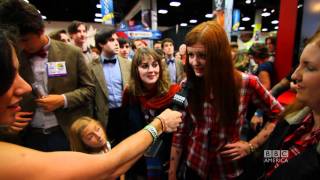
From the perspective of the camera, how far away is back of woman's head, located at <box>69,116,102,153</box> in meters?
2.08

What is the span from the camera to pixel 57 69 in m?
2.00

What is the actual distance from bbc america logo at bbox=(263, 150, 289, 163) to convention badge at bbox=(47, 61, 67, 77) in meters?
1.55

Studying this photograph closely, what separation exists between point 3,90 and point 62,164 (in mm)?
316

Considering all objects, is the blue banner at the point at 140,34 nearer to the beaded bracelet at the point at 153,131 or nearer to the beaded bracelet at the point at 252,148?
the beaded bracelet at the point at 252,148

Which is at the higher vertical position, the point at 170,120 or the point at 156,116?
the point at 170,120

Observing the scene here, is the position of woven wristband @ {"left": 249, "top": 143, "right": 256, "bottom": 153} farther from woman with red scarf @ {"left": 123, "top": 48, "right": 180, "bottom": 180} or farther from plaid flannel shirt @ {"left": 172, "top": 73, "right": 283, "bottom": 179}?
woman with red scarf @ {"left": 123, "top": 48, "right": 180, "bottom": 180}

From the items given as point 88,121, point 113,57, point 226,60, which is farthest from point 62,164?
point 113,57

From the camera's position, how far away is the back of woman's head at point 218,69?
1428 mm

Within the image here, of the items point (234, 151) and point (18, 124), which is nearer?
point (234, 151)

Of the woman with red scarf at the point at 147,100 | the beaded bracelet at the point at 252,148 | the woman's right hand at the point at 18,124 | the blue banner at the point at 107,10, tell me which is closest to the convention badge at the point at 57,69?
the woman's right hand at the point at 18,124

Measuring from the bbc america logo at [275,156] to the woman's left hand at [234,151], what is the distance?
222 mm

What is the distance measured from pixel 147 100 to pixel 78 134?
62cm

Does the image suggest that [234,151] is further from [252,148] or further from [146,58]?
[146,58]

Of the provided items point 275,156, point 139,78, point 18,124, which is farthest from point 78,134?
point 275,156
